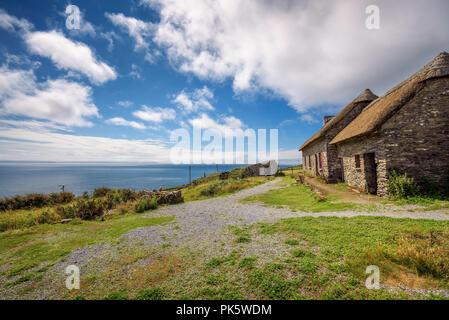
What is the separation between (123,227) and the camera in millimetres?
7969

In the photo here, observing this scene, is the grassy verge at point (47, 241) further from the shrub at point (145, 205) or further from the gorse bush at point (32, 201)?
the gorse bush at point (32, 201)

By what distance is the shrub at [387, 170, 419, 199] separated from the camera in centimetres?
877

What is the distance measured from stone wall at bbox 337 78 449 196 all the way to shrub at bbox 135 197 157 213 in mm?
14927

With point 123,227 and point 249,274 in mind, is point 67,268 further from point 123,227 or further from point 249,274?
point 249,274

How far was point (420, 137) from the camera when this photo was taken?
938 cm

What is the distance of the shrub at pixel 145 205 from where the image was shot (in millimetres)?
11679

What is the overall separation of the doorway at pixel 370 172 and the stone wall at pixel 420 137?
1.29 m

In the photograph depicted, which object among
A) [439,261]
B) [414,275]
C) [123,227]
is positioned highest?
[439,261]

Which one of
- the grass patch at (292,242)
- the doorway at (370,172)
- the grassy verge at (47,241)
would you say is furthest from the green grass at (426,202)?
the grassy verge at (47,241)

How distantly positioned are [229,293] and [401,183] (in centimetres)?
1103

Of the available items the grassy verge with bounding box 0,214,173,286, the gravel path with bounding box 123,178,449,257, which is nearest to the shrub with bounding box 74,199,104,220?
the grassy verge with bounding box 0,214,173,286

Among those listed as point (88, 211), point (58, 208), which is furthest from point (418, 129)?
point (58, 208)
